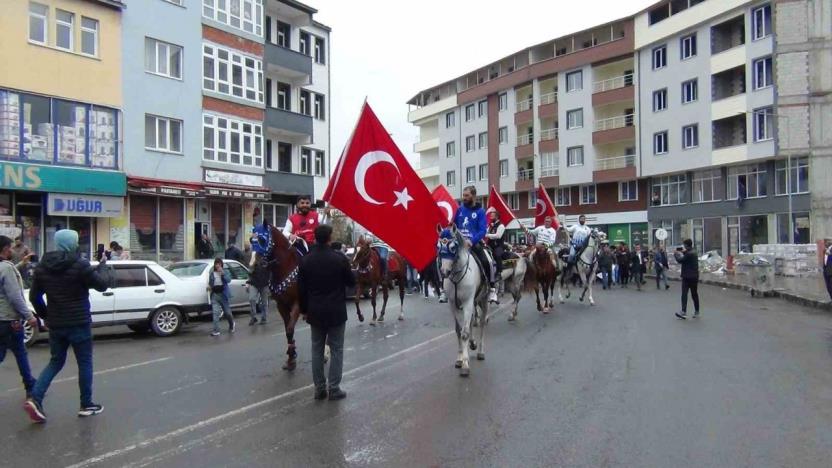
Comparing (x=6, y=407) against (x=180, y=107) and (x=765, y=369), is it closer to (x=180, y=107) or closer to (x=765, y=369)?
(x=765, y=369)

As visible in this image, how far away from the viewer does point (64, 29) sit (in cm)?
2453

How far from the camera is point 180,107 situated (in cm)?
2917

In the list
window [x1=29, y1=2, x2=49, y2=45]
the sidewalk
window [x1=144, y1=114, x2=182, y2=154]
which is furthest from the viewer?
window [x1=144, y1=114, x2=182, y2=154]

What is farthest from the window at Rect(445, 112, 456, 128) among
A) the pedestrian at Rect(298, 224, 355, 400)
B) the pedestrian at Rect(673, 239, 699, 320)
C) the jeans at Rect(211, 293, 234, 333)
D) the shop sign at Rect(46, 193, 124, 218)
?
the pedestrian at Rect(298, 224, 355, 400)

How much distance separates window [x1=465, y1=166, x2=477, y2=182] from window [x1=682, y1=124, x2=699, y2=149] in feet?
86.2

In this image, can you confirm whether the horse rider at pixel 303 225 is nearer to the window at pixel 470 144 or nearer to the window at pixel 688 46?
the window at pixel 688 46

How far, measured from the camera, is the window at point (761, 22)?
42.2 metres

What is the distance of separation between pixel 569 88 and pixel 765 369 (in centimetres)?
5288

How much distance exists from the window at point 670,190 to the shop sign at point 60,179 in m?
39.9

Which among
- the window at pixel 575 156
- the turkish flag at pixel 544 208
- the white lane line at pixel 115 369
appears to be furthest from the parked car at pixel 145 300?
the window at pixel 575 156

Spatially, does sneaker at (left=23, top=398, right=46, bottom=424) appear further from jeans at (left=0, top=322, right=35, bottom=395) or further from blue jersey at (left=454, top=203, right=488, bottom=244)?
blue jersey at (left=454, top=203, right=488, bottom=244)

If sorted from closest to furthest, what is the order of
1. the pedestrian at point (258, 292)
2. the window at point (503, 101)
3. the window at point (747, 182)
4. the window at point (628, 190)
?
1. the pedestrian at point (258, 292)
2. the window at point (747, 182)
3. the window at point (628, 190)
4. the window at point (503, 101)

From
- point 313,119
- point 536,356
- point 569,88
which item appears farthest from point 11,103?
point 569,88

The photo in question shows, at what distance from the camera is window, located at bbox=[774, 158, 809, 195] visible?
41344 mm
